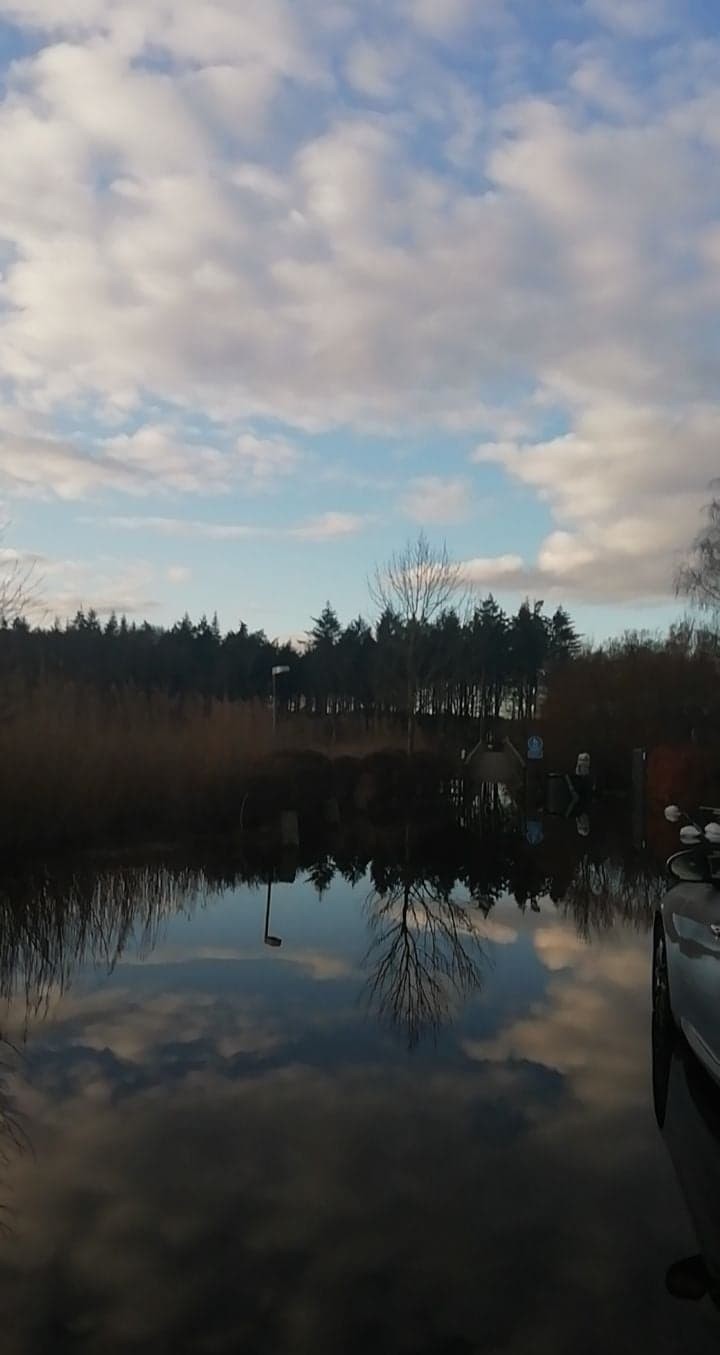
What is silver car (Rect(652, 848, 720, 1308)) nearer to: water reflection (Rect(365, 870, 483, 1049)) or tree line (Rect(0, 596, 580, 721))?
water reflection (Rect(365, 870, 483, 1049))

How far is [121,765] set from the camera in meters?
16.5

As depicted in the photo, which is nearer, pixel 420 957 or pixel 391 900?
pixel 420 957

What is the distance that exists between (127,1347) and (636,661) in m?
31.5

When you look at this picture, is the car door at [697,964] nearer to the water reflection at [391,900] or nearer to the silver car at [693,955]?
the silver car at [693,955]

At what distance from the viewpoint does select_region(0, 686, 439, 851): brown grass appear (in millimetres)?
13922

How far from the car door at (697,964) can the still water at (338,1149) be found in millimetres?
370

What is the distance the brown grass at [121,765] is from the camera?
13.9m

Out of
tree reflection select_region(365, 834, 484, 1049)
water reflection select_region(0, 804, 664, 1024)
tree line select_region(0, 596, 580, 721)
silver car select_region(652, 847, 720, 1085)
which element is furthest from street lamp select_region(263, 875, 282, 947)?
tree line select_region(0, 596, 580, 721)

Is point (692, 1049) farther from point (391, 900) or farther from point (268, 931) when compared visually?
point (391, 900)

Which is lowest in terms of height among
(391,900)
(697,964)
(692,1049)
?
(391,900)

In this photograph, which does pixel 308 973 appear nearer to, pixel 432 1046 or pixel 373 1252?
pixel 432 1046

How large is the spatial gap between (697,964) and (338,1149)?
188 centimetres

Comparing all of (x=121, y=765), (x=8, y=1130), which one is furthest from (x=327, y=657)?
(x=8, y=1130)

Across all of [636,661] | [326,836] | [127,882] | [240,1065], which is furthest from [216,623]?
[240,1065]
